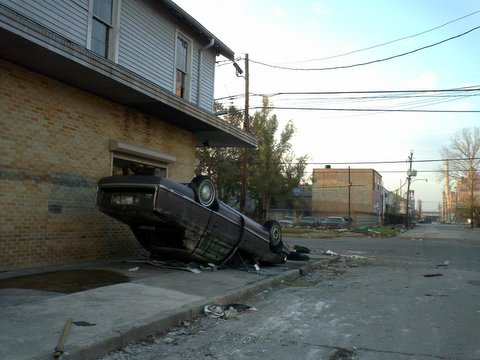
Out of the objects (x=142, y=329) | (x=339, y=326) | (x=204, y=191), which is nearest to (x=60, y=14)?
(x=204, y=191)

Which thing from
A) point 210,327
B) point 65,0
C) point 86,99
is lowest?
point 210,327

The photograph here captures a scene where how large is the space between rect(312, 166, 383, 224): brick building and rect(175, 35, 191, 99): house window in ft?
183

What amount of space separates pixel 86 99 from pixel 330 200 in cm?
6371

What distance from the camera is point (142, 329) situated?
18.4 feet

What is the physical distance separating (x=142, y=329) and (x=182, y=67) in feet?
34.0

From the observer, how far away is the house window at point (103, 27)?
35.3 ft

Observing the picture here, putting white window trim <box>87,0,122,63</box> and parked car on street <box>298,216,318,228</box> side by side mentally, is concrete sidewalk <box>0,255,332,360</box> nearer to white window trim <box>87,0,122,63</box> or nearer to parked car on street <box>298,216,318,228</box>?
white window trim <box>87,0,122,63</box>

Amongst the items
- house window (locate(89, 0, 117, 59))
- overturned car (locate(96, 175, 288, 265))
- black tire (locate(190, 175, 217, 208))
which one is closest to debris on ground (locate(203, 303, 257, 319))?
overturned car (locate(96, 175, 288, 265))

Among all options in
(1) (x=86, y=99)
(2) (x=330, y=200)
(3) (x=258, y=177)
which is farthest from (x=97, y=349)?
(2) (x=330, y=200)

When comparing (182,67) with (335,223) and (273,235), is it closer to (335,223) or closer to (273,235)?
(273,235)

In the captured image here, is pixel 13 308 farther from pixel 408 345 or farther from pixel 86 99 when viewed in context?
pixel 86 99

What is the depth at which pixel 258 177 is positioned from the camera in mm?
46094

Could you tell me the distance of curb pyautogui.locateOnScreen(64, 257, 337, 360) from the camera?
4699 mm

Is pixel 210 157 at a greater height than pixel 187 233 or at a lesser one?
greater
